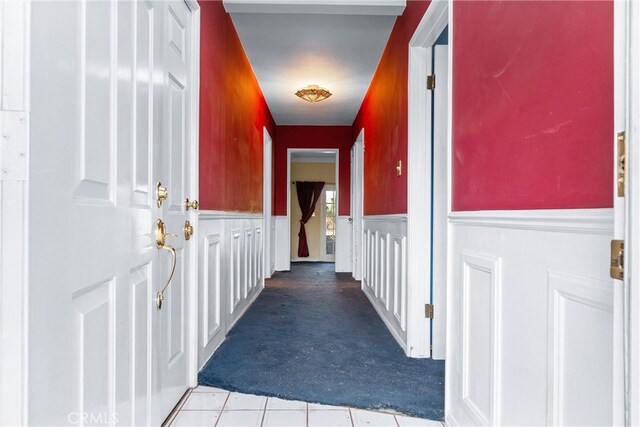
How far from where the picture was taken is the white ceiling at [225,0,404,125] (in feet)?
9.27

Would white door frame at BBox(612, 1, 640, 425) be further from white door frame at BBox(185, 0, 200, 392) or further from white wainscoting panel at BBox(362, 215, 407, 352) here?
white wainscoting panel at BBox(362, 215, 407, 352)

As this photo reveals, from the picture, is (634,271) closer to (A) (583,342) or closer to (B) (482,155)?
(A) (583,342)

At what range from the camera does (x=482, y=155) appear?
144 cm

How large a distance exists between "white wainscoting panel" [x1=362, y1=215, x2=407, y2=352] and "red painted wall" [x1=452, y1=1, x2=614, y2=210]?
1257mm

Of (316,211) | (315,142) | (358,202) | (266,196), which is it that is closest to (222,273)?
(266,196)

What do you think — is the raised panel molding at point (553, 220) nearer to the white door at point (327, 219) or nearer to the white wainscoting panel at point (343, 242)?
the white wainscoting panel at point (343, 242)

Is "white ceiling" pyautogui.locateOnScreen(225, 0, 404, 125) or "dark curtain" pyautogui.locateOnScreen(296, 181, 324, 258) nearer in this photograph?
"white ceiling" pyautogui.locateOnScreen(225, 0, 404, 125)

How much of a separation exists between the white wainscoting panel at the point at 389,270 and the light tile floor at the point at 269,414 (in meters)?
0.90

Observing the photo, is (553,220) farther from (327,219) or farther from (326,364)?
(327,219)

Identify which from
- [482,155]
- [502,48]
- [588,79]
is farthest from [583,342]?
[502,48]

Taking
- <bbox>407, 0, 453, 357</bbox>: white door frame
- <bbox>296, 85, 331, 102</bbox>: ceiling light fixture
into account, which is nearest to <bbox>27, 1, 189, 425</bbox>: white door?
<bbox>407, 0, 453, 357</bbox>: white door frame

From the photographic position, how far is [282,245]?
6898 mm

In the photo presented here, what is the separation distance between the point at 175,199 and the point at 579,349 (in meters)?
1.57

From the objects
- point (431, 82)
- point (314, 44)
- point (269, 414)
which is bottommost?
point (269, 414)
